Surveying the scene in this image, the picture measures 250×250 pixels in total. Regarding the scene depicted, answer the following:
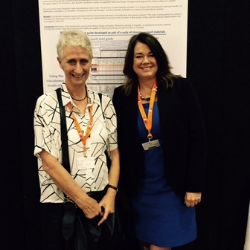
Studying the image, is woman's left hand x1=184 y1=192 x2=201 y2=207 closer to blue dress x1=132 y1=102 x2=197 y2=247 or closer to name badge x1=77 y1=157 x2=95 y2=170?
blue dress x1=132 y1=102 x2=197 y2=247

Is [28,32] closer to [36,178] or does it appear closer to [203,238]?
[36,178]

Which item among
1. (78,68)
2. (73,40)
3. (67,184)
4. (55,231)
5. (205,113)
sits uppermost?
(73,40)

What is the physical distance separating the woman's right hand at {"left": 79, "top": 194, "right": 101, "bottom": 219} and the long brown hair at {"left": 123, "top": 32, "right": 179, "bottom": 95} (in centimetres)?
69

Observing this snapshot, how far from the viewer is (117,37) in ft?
6.79

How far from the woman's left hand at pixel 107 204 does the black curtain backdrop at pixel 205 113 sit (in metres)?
0.85

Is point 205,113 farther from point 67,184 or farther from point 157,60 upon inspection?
point 67,184

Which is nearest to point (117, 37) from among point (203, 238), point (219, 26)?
point (219, 26)

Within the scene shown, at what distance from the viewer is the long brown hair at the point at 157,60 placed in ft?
5.69

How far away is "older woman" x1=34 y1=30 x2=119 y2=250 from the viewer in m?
1.47

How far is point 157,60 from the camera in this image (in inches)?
68.9

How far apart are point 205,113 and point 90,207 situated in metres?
1.09

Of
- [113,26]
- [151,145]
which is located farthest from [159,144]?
[113,26]

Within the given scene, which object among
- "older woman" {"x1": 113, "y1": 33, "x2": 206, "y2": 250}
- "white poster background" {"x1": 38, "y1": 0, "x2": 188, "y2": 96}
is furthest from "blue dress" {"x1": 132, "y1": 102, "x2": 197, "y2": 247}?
A: "white poster background" {"x1": 38, "y1": 0, "x2": 188, "y2": 96}

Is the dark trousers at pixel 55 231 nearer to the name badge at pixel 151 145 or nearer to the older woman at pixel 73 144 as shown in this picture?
the older woman at pixel 73 144
